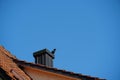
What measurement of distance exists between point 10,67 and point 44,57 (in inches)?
109

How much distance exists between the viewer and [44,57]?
724 inches

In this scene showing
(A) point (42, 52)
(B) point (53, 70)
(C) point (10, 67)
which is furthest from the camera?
(A) point (42, 52)

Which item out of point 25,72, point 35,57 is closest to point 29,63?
point 25,72

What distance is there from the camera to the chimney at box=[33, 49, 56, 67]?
18328mm

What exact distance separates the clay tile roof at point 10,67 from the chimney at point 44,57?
3.82 feet

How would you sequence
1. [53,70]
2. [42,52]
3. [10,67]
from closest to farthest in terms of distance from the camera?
[10,67] → [53,70] → [42,52]

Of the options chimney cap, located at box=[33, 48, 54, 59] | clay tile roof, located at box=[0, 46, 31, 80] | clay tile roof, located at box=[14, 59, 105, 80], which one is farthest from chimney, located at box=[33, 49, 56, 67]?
clay tile roof, located at box=[14, 59, 105, 80]

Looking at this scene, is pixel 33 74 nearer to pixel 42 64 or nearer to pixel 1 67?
pixel 42 64

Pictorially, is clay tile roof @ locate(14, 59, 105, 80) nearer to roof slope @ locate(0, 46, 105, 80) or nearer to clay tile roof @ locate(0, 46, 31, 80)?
Answer: roof slope @ locate(0, 46, 105, 80)

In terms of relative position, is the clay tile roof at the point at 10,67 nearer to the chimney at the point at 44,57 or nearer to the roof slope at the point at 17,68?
→ the roof slope at the point at 17,68

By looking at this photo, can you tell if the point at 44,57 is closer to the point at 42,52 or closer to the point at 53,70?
the point at 42,52

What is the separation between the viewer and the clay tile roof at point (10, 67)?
14959 millimetres

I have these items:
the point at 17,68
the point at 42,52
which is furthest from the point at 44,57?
the point at 17,68

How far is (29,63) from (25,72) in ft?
1.45
